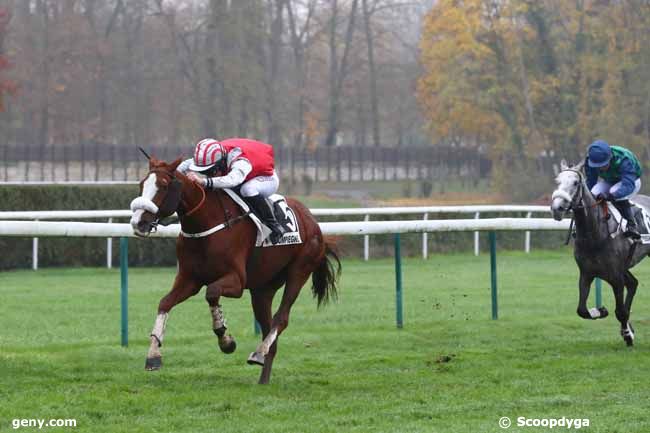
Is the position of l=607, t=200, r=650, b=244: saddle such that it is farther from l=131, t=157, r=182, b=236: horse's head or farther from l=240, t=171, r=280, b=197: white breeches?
l=131, t=157, r=182, b=236: horse's head

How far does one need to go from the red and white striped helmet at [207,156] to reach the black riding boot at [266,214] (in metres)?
Result: 0.33

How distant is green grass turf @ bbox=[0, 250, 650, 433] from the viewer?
607 cm

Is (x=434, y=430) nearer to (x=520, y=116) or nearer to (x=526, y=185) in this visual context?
(x=526, y=185)

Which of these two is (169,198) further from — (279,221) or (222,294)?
(279,221)

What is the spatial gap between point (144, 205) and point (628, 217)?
4.28 meters

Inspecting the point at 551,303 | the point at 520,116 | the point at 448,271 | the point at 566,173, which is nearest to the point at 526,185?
the point at 520,116

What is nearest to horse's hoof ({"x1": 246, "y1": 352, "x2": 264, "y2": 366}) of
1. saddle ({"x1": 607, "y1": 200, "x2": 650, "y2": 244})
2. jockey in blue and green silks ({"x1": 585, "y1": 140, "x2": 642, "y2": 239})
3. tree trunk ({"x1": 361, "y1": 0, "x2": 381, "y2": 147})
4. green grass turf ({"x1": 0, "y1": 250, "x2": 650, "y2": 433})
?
green grass turf ({"x1": 0, "y1": 250, "x2": 650, "y2": 433})

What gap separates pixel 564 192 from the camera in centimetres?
852

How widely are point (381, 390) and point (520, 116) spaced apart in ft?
101

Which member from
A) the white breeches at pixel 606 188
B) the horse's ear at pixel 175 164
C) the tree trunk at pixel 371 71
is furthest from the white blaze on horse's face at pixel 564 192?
the tree trunk at pixel 371 71

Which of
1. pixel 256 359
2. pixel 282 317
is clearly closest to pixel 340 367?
pixel 282 317

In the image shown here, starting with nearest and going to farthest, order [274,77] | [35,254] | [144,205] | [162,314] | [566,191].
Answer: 1. [144,205]
2. [162,314]
3. [566,191]
4. [35,254]
5. [274,77]

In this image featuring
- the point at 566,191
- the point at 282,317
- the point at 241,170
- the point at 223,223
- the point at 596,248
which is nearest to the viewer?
the point at 223,223

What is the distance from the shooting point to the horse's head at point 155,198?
6.47m
